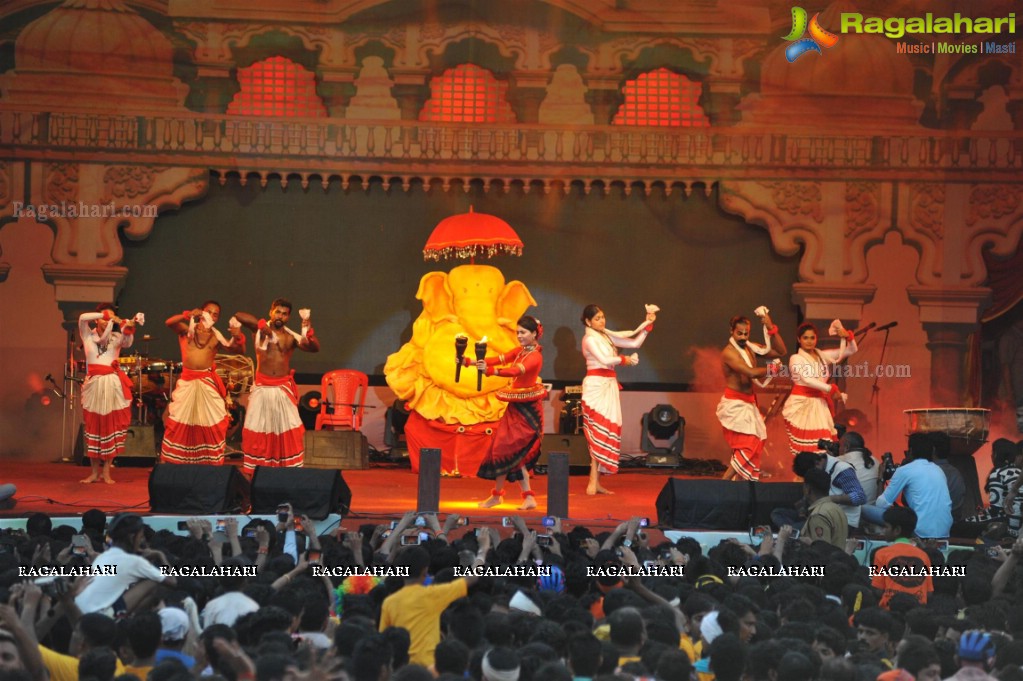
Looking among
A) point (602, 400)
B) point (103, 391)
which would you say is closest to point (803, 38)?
point (602, 400)

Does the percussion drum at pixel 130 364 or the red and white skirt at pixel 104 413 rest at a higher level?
the percussion drum at pixel 130 364

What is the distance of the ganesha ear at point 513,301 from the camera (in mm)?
12406

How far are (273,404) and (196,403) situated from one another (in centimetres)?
65

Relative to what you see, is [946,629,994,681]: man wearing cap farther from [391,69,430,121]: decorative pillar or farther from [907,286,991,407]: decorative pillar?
[391,69,430,121]: decorative pillar

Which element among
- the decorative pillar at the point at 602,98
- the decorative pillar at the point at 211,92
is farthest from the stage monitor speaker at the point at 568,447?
the decorative pillar at the point at 211,92

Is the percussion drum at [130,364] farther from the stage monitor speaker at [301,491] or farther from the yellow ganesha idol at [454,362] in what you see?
the stage monitor speaker at [301,491]

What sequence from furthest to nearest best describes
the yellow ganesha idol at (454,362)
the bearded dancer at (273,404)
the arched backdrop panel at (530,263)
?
1. the arched backdrop panel at (530,263)
2. the yellow ganesha idol at (454,362)
3. the bearded dancer at (273,404)

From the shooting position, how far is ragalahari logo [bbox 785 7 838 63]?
1328 cm

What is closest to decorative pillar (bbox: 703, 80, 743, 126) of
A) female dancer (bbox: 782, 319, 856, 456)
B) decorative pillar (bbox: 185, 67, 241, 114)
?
female dancer (bbox: 782, 319, 856, 456)

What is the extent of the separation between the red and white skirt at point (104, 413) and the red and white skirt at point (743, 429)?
15.6ft

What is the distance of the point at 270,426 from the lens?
1026 cm

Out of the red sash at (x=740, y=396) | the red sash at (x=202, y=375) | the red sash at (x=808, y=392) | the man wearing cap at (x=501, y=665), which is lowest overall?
the man wearing cap at (x=501, y=665)

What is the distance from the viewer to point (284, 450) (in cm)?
1028

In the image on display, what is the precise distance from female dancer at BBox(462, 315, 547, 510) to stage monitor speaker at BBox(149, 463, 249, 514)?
186 centimetres
